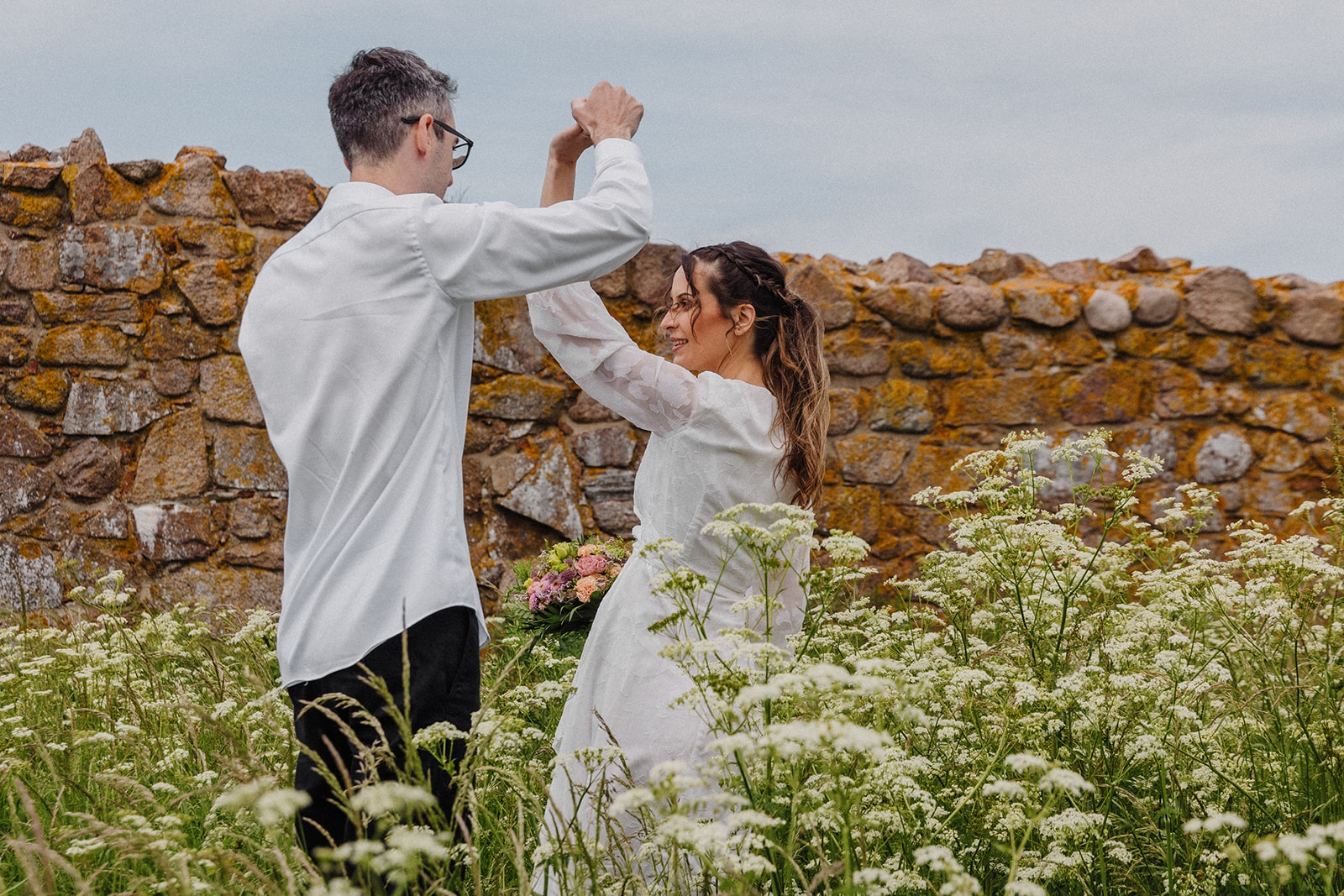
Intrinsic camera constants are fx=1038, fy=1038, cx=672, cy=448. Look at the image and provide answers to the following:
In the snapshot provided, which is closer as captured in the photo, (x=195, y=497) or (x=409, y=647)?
(x=409, y=647)

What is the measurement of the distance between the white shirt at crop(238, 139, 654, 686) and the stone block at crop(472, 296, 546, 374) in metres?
3.39

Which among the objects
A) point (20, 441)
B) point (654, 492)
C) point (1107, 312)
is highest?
point (1107, 312)

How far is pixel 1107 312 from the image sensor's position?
18.3ft

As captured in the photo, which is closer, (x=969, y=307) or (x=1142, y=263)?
(x=969, y=307)

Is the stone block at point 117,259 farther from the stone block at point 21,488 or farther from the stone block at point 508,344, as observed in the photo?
the stone block at point 508,344

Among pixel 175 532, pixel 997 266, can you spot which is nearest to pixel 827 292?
pixel 997 266

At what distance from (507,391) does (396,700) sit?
359 cm

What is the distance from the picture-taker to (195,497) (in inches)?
208

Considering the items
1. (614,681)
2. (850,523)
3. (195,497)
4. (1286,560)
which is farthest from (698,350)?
(195,497)

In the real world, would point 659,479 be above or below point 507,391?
below

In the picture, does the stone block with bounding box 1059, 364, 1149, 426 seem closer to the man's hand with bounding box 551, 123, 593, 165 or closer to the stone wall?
the stone wall

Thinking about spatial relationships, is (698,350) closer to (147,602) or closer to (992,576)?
(992,576)

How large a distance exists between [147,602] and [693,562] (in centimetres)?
392

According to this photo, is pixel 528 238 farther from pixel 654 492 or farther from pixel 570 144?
pixel 654 492
